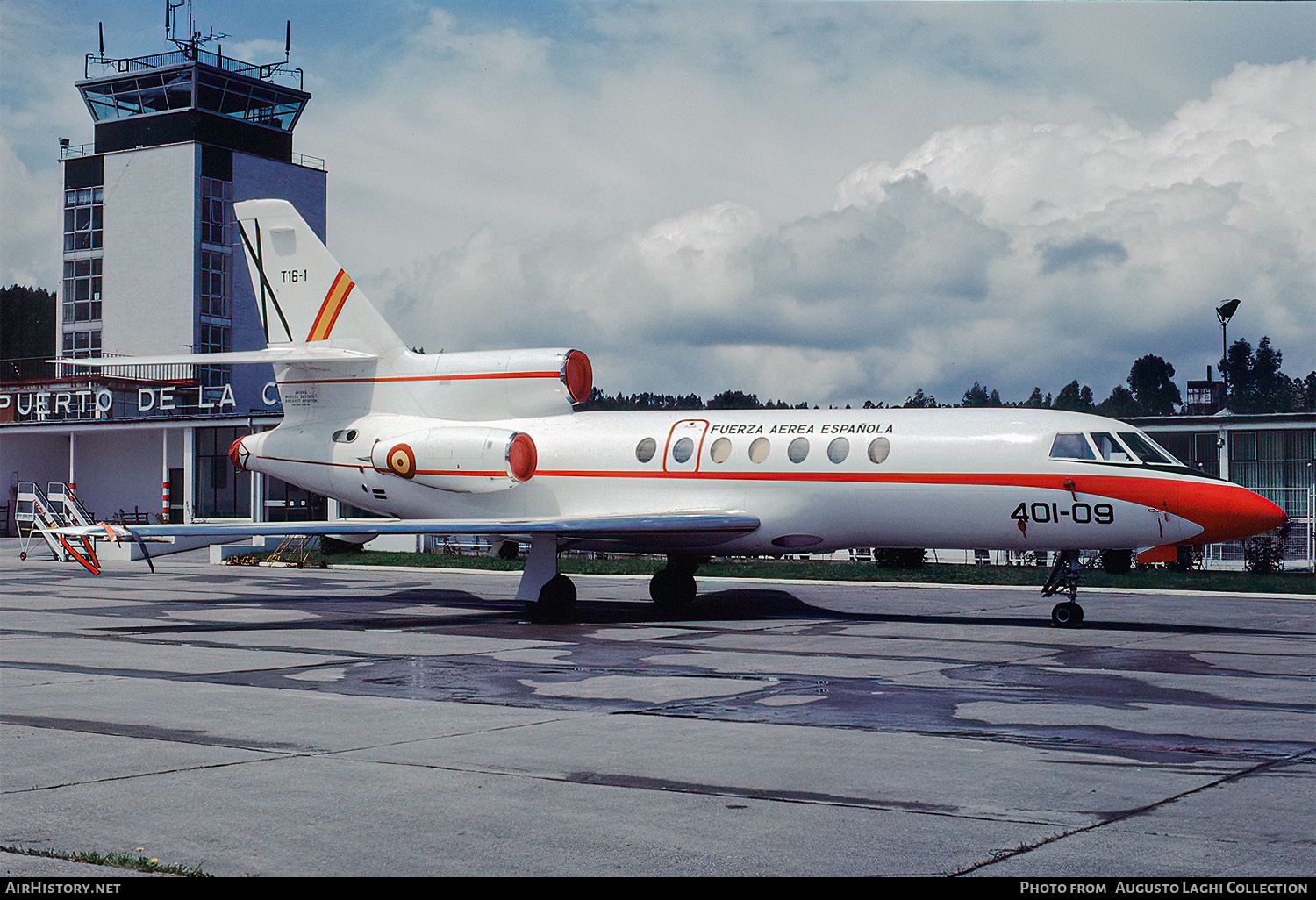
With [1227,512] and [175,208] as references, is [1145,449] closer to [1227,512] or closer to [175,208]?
[1227,512]

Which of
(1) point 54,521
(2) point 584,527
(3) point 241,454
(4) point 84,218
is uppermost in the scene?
(4) point 84,218

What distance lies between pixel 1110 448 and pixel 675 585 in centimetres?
764

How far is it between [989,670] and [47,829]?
9901mm

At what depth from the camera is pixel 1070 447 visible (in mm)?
18531

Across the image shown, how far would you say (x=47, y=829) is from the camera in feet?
22.3

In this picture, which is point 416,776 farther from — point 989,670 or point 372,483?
point 372,483

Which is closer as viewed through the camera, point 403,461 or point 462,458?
point 462,458

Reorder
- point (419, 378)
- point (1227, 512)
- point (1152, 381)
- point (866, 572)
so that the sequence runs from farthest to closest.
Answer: point (1152, 381) < point (866, 572) < point (419, 378) < point (1227, 512)

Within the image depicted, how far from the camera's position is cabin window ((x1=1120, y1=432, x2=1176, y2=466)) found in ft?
59.6

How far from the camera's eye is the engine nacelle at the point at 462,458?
73.8 feet

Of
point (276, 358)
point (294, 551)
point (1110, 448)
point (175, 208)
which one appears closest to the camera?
point (1110, 448)

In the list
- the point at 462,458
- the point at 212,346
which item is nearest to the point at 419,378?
the point at 462,458

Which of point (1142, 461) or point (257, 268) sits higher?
point (257, 268)
